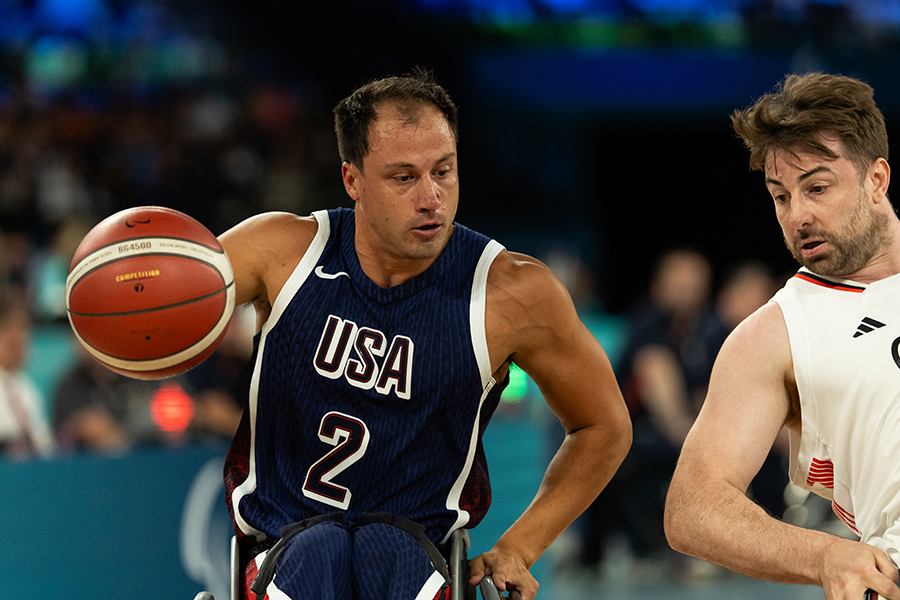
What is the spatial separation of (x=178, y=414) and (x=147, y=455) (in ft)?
3.62

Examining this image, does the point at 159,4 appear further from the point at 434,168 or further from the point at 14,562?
the point at 434,168

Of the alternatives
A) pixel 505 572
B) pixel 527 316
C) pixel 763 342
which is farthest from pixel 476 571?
pixel 763 342

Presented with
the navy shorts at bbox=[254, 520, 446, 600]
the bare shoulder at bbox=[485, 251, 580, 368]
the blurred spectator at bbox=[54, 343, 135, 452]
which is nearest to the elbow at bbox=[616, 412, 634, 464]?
the bare shoulder at bbox=[485, 251, 580, 368]

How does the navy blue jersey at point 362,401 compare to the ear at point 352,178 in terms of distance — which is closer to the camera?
the navy blue jersey at point 362,401

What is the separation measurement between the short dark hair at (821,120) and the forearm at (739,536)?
95 centimetres

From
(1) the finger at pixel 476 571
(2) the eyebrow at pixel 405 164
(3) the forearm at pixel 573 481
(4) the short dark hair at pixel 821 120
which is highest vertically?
(4) the short dark hair at pixel 821 120

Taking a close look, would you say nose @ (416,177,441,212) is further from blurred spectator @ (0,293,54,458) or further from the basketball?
blurred spectator @ (0,293,54,458)

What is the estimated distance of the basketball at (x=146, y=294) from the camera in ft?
8.42

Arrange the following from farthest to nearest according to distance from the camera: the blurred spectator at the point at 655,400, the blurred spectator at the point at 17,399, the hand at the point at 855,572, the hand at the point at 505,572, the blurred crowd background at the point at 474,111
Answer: the blurred crowd background at the point at 474,111 < the blurred spectator at the point at 655,400 < the blurred spectator at the point at 17,399 < the hand at the point at 505,572 < the hand at the point at 855,572

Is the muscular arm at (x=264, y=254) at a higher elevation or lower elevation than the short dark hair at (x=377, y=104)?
lower

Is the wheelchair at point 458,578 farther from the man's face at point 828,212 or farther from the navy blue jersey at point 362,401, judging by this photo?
the man's face at point 828,212

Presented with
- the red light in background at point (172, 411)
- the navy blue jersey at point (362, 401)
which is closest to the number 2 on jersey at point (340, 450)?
the navy blue jersey at point (362, 401)

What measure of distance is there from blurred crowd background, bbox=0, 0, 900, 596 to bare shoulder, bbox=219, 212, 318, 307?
6171 mm

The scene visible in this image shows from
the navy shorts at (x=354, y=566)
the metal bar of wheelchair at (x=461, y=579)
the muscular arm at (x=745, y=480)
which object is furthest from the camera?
the metal bar of wheelchair at (x=461, y=579)
